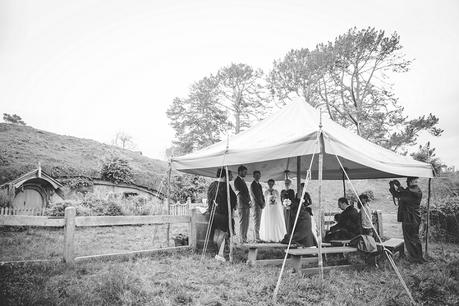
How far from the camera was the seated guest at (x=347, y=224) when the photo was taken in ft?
23.0

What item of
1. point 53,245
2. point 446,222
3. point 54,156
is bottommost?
point 53,245

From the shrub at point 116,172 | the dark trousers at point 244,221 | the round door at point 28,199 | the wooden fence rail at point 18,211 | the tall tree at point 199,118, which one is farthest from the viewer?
the tall tree at point 199,118

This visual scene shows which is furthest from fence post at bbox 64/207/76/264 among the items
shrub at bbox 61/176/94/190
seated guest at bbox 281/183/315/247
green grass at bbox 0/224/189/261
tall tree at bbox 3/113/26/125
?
tall tree at bbox 3/113/26/125

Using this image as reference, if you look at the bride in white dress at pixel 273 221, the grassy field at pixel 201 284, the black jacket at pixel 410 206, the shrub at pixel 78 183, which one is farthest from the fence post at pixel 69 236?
the shrub at pixel 78 183

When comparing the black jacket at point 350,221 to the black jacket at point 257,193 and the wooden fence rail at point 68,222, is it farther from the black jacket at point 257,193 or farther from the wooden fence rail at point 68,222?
the wooden fence rail at point 68,222

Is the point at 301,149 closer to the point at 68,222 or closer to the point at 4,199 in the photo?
the point at 68,222

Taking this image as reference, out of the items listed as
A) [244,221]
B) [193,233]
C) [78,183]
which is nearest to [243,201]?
[244,221]

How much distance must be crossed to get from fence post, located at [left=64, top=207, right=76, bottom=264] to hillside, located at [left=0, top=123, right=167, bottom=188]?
43.2 ft

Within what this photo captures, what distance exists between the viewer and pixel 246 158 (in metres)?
6.04

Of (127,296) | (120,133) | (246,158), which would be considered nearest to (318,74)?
(246,158)

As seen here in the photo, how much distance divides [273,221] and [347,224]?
6.27ft

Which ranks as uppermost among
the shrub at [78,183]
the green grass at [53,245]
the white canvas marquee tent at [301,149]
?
the white canvas marquee tent at [301,149]

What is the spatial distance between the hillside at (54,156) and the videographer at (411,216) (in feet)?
55.4

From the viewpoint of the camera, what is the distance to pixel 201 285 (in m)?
4.35
